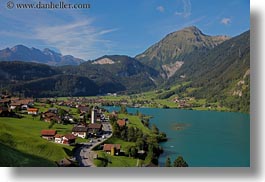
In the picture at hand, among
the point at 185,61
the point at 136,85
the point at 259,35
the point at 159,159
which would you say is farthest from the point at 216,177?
the point at 185,61

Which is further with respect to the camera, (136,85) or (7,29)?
(136,85)

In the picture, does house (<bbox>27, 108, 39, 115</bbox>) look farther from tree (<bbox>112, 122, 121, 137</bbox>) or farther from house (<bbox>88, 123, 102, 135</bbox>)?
tree (<bbox>112, 122, 121, 137</bbox>)

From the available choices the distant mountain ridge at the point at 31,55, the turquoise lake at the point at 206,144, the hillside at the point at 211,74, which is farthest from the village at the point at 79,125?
the hillside at the point at 211,74

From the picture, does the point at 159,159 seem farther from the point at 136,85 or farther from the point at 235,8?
the point at 136,85

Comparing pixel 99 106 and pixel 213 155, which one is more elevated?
pixel 99 106

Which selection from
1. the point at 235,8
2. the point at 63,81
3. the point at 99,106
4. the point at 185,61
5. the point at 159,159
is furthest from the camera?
the point at 185,61

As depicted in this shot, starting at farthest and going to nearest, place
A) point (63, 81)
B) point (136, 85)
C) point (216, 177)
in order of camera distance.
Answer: point (136, 85) → point (63, 81) → point (216, 177)

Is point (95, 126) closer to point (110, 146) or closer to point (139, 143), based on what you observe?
point (110, 146)
